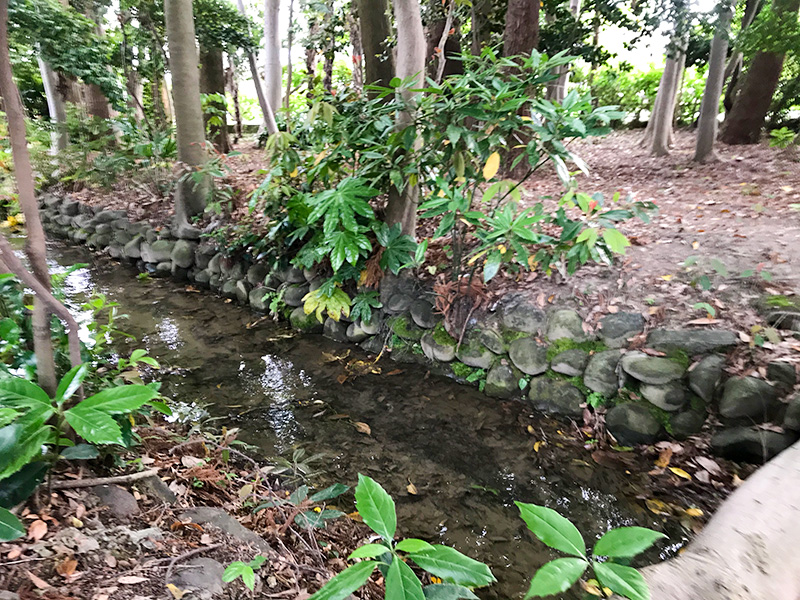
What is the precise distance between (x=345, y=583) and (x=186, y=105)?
597 centimetres

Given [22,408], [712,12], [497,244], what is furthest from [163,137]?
[712,12]

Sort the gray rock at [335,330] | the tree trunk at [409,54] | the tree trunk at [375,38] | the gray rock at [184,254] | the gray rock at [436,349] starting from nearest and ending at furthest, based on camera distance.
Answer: the tree trunk at [409,54], the gray rock at [436,349], the gray rock at [335,330], the tree trunk at [375,38], the gray rock at [184,254]

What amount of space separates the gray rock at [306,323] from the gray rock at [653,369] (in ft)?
8.88

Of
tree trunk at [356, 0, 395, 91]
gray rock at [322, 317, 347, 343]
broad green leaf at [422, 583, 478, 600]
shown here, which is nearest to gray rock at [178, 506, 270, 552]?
broad green leaf at [422, 583, 478, 600]

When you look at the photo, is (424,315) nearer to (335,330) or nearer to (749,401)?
(335,330)

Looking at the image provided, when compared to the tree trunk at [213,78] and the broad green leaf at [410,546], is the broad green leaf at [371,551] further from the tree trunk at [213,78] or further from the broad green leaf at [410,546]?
the tree trunk at [213,78]

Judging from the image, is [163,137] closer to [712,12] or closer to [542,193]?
[542,193]

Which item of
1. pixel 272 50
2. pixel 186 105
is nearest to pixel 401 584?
pixel 186 105

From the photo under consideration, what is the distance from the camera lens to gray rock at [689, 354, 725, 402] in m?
2.53

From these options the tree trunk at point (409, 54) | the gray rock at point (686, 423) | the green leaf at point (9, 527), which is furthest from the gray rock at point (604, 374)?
the green leaf at point (9, 527)

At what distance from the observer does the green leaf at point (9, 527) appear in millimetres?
944

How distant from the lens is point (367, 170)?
3.34m

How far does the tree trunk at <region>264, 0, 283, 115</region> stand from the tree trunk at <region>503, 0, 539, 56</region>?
414cm

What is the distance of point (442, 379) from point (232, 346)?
1949 mm
